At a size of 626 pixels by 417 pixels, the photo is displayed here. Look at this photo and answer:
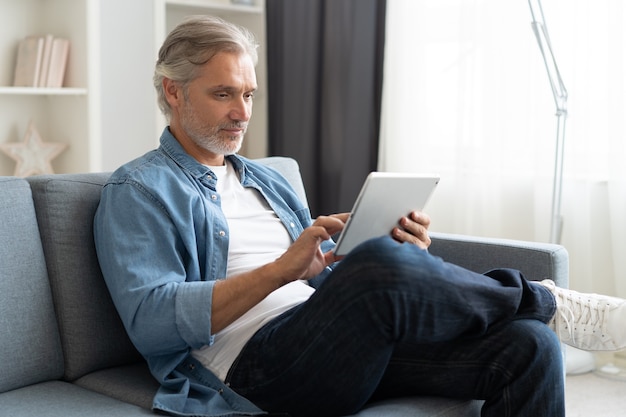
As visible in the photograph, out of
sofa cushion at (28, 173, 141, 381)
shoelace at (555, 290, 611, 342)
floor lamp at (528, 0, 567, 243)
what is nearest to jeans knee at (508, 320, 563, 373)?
shoelace at (555, 290, 611, 342)

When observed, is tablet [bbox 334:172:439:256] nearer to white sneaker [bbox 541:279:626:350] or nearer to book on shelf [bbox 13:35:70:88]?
white sneaker [bbox 541:279:626:350]

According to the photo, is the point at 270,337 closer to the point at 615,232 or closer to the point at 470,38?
the point at 615,232

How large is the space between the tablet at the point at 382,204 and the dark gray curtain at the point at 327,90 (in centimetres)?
169

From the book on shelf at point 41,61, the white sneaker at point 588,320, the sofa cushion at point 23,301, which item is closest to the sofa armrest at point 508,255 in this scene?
the white sneaker at point 588,320

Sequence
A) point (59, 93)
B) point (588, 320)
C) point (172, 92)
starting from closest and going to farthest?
point (588, 320) → point (172, 92) → point (59, 93)

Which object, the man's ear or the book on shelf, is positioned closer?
the man's ear

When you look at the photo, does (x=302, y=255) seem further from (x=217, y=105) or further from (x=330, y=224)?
(x=217, y=105)

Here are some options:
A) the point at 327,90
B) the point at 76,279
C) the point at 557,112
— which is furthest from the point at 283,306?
the point at 327,90

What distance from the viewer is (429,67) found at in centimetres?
316

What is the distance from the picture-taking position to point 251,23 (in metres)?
3.85

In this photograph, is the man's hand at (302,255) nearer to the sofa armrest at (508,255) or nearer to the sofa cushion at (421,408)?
the sofa cushion at (421,408)

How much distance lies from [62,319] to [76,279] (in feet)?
0.26

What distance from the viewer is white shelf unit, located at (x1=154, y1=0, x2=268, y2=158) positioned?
12.1 feet

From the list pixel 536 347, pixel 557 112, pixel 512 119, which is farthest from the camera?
pixel 512 119
